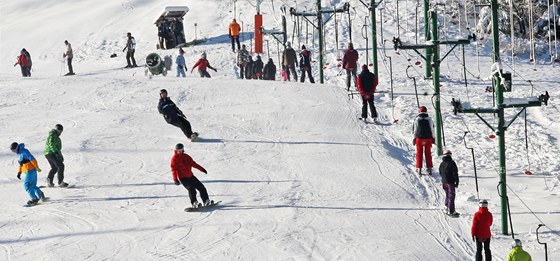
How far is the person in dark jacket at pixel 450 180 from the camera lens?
1759 cm

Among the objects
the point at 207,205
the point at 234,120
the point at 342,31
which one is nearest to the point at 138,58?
the point at 342,31

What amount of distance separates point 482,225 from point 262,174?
5.94 m

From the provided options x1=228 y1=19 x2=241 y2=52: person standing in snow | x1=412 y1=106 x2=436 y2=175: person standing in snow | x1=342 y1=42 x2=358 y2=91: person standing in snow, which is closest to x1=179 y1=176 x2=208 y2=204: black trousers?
x1=412 y1=106 x2=436 y2=175: person standing in snow

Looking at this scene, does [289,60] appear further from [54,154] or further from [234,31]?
[54,154]

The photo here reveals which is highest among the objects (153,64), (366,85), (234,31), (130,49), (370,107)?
(234,31)

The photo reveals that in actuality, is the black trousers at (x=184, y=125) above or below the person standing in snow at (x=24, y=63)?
below

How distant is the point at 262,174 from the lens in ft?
66.2

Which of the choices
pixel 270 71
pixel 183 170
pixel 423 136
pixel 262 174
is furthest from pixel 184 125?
pixel 270 71

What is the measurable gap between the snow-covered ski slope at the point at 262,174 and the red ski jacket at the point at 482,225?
64 centimetres

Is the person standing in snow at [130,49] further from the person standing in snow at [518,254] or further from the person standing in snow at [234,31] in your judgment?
the person standing in snow at [518,254]

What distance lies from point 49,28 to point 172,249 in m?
36.6

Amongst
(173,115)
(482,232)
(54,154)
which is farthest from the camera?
(173,115)

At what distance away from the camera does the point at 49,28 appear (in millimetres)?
49719

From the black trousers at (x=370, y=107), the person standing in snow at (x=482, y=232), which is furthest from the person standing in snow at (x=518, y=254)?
the black trousers at (x=370, y=107)
